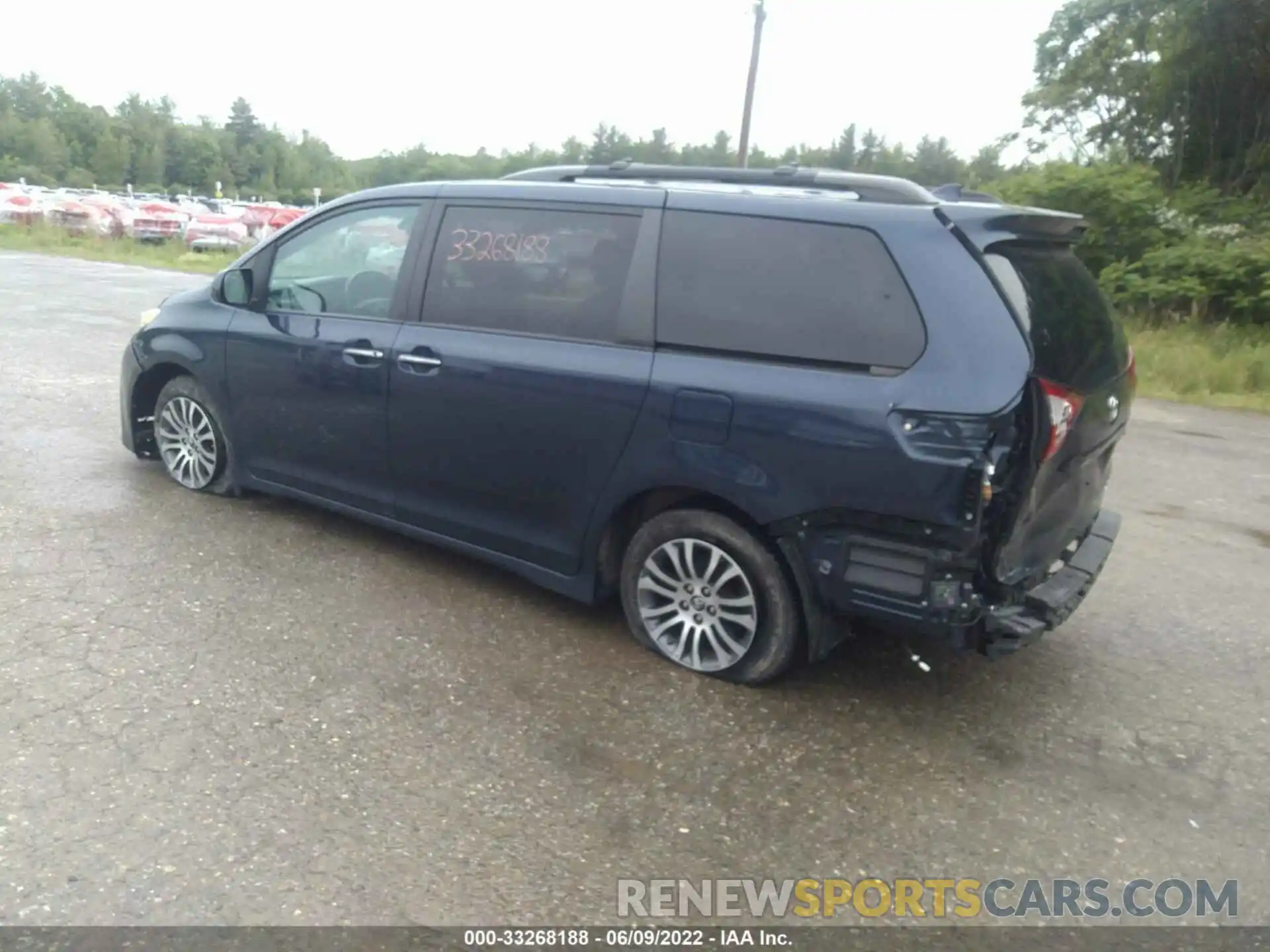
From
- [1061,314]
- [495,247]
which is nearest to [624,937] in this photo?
[1061,314]

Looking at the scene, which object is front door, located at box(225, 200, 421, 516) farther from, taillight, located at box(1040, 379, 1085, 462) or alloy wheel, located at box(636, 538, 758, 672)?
taillight, located at box(1040, 379, 1085, 462)

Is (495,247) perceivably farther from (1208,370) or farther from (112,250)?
(112,250)

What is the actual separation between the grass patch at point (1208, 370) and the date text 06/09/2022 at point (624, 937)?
33.4 ft

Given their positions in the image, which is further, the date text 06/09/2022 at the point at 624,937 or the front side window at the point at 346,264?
the front side window at the point at 346,264

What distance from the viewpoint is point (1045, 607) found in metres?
3.74

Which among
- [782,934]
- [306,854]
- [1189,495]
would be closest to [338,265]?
[306,854]

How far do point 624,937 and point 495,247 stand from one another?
2.84 m

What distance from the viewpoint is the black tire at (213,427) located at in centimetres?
557

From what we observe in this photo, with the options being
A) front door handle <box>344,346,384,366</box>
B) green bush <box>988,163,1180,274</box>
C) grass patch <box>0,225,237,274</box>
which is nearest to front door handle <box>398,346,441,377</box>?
front door handle <box>344,346,384,366</box>

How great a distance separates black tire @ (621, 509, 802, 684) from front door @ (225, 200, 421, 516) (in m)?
1.48

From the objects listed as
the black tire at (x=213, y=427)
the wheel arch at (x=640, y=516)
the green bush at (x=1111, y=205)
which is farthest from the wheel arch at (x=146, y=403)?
the green bush at (x=1111, y=205)

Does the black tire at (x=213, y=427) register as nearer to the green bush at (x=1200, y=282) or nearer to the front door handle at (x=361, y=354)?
the front door handle at (x=361, y=354)

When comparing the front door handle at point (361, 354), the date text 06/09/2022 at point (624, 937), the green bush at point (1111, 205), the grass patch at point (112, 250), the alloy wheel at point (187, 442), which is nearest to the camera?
the date text 06/09/2022 at point (624, 937)

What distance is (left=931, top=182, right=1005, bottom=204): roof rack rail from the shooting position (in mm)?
4059
